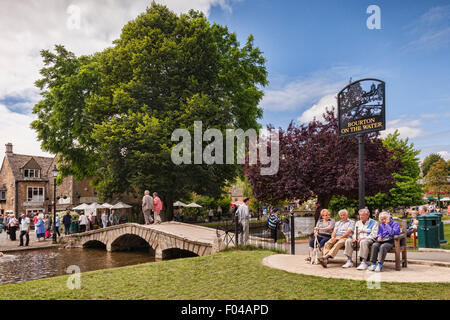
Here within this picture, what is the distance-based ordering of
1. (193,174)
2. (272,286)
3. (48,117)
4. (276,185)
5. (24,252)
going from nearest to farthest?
1. (272,286)
2. (276,185)
3. (24,252)
4. (193,174)
5. (48,117)

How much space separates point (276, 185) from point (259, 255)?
28.0 ft

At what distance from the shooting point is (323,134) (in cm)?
1981

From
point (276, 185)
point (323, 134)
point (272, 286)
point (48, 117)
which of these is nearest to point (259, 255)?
point (272, 286)

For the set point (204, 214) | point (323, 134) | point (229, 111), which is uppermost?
point (229, 111)

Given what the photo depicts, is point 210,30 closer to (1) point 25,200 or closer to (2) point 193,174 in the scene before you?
(2) point 193,174

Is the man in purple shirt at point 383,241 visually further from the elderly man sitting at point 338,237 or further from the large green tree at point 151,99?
the large green tree at point 151,99

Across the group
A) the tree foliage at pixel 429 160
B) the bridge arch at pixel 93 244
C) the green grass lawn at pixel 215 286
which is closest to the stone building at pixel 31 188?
the bridge arch at pixel 93 244

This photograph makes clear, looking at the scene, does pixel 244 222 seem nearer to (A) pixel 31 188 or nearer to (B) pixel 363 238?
(B) pixel 363 238

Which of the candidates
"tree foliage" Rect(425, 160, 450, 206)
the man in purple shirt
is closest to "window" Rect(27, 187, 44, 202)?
the man in purple shirt

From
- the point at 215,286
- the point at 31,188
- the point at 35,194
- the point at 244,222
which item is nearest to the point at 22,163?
the point at 31,188

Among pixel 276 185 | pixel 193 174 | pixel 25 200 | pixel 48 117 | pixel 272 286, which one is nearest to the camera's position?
pixel 272 286

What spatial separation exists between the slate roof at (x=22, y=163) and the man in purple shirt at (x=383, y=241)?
1931 inches

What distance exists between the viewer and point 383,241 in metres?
8.15

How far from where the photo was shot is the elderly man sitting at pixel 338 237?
28.6ft
